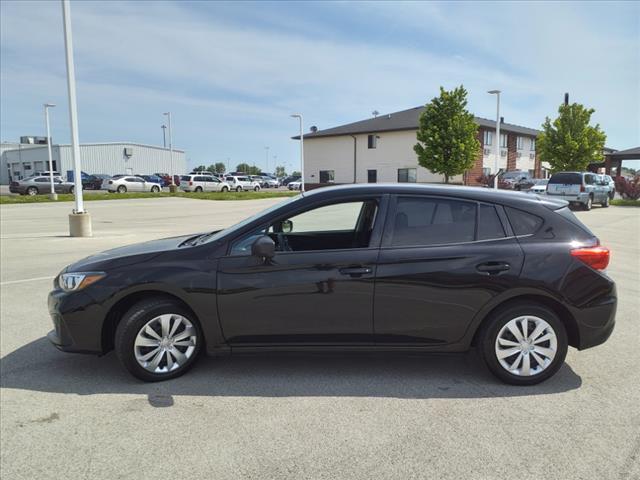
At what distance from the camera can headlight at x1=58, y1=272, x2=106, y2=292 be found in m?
3.93

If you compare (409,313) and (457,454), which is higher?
(409,313)

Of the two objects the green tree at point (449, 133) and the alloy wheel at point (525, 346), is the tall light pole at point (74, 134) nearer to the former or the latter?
the alloy wheel at point (525, 346)

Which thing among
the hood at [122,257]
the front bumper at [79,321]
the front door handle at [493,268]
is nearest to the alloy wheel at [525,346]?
the front door handle at [493,268]

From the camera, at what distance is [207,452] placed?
9.82ft

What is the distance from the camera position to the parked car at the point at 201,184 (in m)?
43.7

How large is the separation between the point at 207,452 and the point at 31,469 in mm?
1012

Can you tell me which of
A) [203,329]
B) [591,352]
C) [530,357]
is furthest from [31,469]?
[591,352]

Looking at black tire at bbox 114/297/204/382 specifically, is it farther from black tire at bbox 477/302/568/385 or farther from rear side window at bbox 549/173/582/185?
rear side window at bbox 549/173/582/185

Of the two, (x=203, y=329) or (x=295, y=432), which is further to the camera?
(x=203, y=329)

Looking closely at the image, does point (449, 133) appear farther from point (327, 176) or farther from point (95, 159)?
point (95, 159)

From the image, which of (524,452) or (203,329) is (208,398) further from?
(524,452)

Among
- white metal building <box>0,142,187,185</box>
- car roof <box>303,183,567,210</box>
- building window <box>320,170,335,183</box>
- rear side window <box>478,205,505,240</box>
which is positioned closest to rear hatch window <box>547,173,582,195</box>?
car roof <box>303,183,567,210</box>

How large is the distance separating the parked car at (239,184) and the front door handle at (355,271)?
45721 mm

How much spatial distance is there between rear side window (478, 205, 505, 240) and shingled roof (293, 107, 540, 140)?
39986 mm
